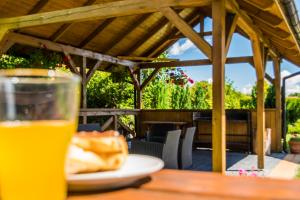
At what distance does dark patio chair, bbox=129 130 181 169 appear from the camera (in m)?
5.42

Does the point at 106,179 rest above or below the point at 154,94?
below

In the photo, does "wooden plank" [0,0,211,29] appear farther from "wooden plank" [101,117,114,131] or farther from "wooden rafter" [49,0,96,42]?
"wooden plank" [101,117,114,131]

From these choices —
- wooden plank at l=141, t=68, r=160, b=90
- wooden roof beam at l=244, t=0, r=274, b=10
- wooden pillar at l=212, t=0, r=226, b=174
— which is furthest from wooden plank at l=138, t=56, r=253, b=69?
wooden pillar at l=212, t=0, r=226, b=174

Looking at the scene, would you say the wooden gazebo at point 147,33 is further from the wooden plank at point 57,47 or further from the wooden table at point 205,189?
the wooden table at point 205,189

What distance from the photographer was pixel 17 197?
1.55 feet

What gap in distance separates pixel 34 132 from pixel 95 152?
8.3 inches

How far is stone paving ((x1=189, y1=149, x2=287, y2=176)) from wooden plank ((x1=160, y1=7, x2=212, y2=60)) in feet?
10.3

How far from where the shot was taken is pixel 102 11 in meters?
4.79

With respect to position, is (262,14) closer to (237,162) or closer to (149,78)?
(237,162)

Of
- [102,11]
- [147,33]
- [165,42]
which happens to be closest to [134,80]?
[165,42]

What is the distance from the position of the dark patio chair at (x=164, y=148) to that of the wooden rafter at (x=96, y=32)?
4052 millimetres

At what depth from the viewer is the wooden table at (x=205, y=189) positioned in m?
0.61

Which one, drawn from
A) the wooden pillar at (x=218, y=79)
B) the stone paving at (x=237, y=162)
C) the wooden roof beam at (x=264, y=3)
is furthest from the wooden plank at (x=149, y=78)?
the wooden pillar at (x=218, y=79)

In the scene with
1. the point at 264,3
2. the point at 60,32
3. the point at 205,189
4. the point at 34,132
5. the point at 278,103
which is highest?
the point at 60,32
